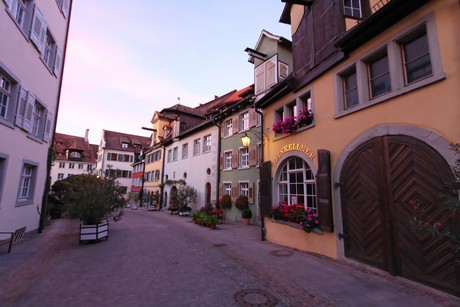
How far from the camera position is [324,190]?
6965 millimetres

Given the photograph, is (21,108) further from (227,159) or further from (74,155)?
(74,155)

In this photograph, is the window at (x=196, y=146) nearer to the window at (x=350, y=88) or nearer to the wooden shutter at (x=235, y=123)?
the wooden shutter at (x=235, y=123)

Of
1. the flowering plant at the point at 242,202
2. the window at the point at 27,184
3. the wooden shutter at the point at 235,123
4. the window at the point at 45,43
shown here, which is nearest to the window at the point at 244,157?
the wooden shutter at the point at 235,123

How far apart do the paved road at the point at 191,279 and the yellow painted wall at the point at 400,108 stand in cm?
160

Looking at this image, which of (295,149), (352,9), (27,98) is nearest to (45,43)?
(27,98)

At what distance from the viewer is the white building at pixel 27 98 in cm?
760

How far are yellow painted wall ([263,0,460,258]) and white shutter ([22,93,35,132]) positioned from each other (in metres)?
9.87

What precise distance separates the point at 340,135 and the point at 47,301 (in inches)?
298

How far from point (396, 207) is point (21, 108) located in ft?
38.6

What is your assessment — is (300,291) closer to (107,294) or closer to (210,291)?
(210,291)

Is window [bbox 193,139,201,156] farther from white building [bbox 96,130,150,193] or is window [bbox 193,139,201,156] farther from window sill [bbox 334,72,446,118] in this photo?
white building [bbox 96,130,150,193]

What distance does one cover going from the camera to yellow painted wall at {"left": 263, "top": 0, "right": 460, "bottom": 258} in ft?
14.4

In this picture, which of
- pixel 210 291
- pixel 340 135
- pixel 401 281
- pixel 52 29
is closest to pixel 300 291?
pixel 210 291

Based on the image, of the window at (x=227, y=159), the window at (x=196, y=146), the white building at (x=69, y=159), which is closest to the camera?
the window at (x=227, y=159)
